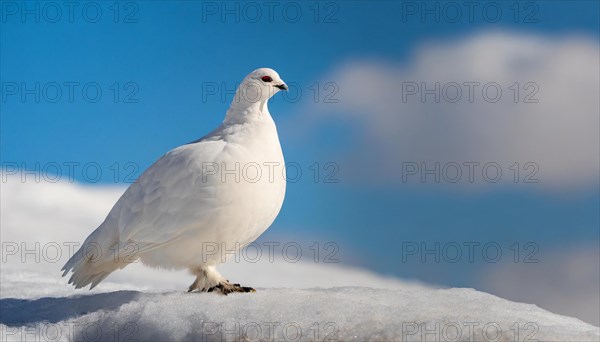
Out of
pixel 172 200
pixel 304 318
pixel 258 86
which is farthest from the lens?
pixel 258 86

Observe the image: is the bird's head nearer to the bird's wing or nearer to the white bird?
the white bird

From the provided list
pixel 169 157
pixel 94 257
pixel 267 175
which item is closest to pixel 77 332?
pixel 94 257

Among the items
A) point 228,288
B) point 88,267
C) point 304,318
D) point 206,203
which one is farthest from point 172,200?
point 304,318

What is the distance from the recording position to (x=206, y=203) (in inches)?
192

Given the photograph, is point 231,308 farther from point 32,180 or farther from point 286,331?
point 32,180

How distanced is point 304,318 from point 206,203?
1.27 meters

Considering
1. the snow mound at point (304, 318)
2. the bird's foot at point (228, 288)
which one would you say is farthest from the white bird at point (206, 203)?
the snow mound at point (304, 318)

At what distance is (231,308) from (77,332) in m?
1.23

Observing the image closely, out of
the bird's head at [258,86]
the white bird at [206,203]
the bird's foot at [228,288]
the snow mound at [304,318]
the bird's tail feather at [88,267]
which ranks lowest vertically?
the snow mound at [304,318]

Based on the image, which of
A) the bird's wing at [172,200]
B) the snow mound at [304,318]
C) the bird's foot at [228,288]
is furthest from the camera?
the bird's foot at [228,288]

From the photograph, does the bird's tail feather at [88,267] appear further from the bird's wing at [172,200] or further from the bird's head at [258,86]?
the bird's head at [258,86]

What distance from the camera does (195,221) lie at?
16.1 feet

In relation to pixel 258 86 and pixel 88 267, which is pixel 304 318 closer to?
pixel 258 86

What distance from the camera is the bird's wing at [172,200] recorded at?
4.90 m
